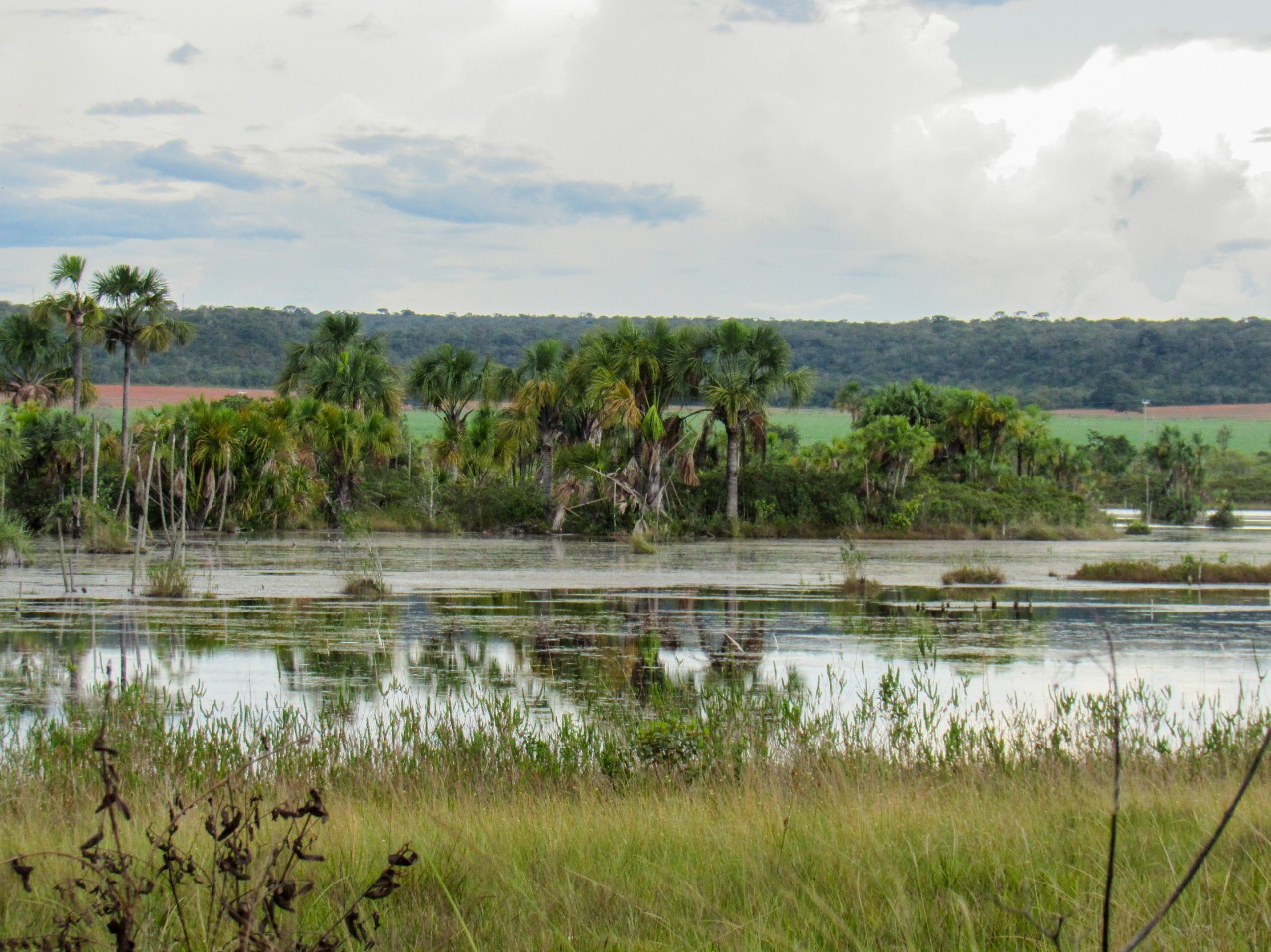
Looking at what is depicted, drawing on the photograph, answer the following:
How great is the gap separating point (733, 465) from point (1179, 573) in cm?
1769

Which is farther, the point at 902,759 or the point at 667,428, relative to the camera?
the point at 667,428

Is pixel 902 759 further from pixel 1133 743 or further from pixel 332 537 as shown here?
pixel 332 537

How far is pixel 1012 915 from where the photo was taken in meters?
4.39

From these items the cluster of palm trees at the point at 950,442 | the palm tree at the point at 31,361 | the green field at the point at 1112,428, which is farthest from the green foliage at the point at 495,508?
the green field at the point at 1112,428

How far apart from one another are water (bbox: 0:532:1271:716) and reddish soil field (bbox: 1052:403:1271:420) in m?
78.8

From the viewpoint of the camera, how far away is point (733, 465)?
4428 cm

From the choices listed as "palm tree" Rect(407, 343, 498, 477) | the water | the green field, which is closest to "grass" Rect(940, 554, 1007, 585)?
the water

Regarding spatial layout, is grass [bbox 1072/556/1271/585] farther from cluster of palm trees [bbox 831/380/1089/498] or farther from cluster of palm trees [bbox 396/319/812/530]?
cluster of palm trees [bbox 831/380/1089/498]

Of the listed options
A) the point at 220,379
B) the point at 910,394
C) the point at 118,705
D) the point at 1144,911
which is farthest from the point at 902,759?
the point at 220,379

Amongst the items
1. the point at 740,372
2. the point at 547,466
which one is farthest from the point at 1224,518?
the point at 547,466

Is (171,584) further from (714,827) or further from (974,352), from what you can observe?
(974,352)

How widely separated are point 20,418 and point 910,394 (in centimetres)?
3358

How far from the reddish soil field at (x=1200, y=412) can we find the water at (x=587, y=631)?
78751 millimetres

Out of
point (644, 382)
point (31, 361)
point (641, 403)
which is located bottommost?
point (641, 403)
